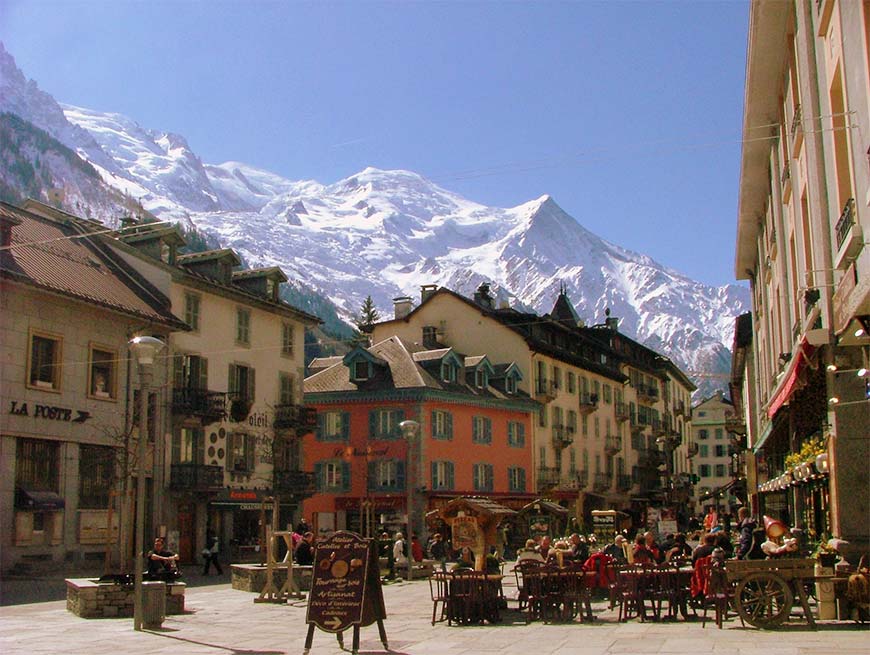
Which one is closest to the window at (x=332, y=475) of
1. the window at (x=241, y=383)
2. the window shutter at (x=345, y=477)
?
the window shutter at (x=345, y=477)

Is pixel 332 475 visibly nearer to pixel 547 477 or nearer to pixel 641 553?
pixel 547 477

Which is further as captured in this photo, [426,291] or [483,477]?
[426,291]

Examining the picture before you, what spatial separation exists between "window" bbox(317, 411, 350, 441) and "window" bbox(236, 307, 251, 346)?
1123 centimetres

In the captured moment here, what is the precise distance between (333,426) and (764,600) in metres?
40.7

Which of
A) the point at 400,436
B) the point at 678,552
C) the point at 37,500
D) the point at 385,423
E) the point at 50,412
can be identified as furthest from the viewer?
the point at 385,423

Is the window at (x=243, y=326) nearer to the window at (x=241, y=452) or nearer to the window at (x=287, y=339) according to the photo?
the window at (x=287, y=339)

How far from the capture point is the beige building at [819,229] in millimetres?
13023

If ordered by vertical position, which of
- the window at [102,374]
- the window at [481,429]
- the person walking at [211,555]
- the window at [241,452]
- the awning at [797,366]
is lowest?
the person walking at [211,555]

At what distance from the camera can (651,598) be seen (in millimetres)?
15594

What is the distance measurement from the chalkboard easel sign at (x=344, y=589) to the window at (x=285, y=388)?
31673mm

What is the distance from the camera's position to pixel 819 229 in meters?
16.5

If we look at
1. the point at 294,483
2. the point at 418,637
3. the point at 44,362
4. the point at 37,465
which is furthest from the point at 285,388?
the point at 418,637

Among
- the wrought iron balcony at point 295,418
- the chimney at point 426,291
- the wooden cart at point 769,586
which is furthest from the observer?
the chimney at point 426,291

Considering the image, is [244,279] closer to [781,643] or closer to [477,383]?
[477,383]
